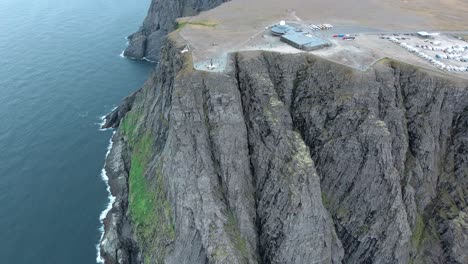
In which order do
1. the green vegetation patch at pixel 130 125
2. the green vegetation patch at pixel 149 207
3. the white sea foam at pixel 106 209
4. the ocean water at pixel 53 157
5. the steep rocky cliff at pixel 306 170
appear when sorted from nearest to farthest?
the steep rocky cliff at pixel 306 170 → the green vegetation patch at pixel 149 207 → the white sea foam at pixel 106 209 → the ocean water at pixel 53 157 → the green vegetation patch at pixel 130 125

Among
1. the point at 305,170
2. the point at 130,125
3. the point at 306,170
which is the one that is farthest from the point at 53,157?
the point at 306,170

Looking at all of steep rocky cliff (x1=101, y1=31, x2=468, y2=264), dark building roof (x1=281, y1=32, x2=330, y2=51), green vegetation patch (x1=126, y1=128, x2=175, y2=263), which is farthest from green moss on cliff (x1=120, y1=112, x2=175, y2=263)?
dark building roof (x1=281, y1=32, x2=330, y2=51)

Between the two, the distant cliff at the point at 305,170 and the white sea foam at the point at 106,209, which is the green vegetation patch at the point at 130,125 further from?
the distant cliff at the point at 305,170

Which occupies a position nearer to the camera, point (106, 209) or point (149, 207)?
point (149, 207)

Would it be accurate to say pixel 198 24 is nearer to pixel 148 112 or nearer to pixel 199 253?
pixel 148 112

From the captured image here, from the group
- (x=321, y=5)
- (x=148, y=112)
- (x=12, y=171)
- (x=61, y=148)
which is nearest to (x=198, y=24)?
(x=148, y=112)

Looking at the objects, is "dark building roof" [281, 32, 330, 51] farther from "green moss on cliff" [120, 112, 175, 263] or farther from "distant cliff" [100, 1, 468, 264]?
"green moss on cliff" [120, 112, 175, 263]

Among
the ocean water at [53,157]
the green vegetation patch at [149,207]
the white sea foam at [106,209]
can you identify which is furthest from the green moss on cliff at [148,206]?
the ocean water at [53,157]

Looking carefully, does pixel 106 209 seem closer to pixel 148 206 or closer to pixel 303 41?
pixel 148 206
